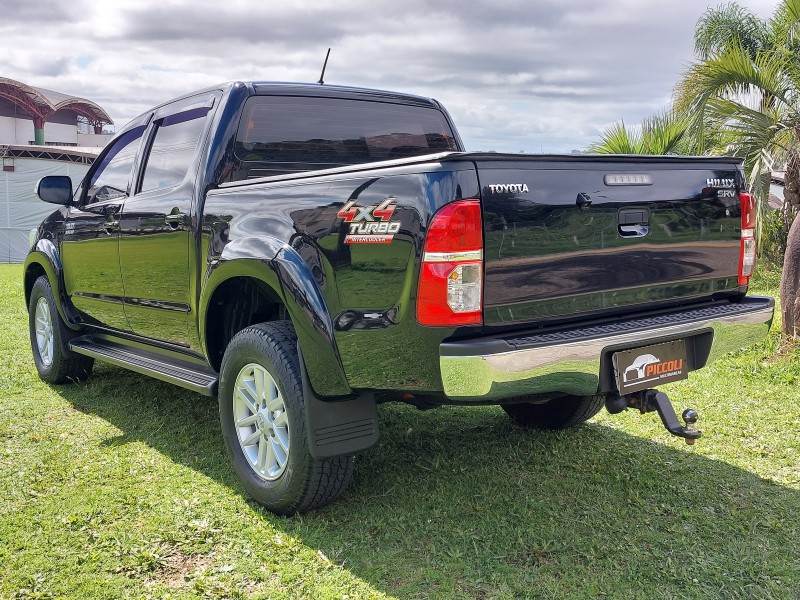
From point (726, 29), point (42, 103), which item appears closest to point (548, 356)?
point (726, 29)

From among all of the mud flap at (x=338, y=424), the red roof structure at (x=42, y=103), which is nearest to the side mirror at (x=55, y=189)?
the mud flap at (x=338, y=424)

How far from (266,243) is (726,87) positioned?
6.99m

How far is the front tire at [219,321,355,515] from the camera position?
10.9ft

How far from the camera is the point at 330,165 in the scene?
4.43m

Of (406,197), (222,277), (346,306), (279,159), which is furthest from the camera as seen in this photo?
(279,159)

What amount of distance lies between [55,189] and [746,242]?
4336 mm

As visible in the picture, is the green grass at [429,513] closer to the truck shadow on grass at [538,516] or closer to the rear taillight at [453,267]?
the truck shadow on grass at [538,516]

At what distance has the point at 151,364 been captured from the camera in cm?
450

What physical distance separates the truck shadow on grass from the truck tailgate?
0.94m

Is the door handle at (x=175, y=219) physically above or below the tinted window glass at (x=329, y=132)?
below

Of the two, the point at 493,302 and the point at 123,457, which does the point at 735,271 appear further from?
the point at 123,457

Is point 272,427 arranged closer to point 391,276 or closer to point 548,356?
point 391,276

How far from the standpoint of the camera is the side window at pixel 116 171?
500 centimetres

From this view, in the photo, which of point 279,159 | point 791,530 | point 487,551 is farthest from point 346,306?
point 791,530
